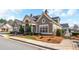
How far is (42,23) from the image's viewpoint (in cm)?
462

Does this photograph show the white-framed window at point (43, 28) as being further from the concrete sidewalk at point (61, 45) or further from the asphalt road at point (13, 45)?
the asphalt road at point (13, 45)

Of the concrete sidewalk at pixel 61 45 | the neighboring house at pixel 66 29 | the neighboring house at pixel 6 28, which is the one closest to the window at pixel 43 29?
the concrete sidewalk at pixel 61 45

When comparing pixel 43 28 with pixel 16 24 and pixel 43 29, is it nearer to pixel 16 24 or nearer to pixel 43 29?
pixel 43 29

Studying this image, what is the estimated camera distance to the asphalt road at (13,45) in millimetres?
4469

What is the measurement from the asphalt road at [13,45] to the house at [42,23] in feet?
0.96

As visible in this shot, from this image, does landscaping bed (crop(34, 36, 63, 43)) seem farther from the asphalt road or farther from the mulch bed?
the asphalt road

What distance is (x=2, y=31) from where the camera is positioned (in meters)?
4.65

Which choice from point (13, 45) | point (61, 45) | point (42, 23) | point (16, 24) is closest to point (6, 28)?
point (16, 24)

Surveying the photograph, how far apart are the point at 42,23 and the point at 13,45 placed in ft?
2.24

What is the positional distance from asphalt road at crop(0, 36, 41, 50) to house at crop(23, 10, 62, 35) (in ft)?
0.96
